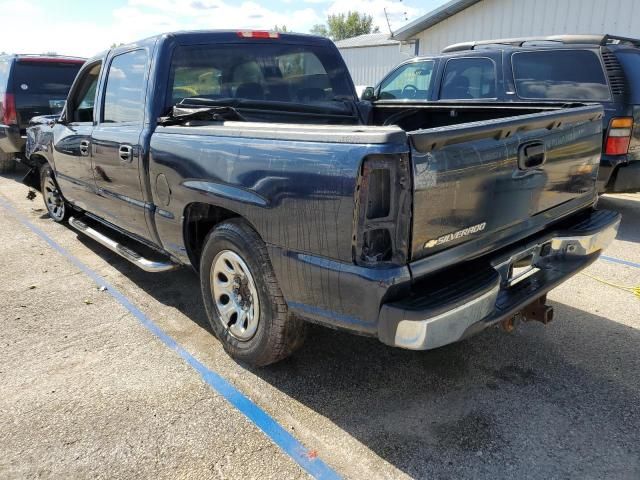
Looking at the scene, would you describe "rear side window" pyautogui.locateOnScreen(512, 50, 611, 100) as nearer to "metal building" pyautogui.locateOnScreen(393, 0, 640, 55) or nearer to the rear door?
"metal building" pyautogui.locateOnScreen(393, 0, 640, 55)

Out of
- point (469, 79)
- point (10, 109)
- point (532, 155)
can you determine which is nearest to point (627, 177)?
point (469, 79)

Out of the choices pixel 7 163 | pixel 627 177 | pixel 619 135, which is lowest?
pixel 7 163

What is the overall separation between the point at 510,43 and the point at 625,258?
373 centimetres

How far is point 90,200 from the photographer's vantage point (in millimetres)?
4863

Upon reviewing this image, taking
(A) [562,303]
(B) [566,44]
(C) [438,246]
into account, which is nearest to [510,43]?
(B) [566,44]

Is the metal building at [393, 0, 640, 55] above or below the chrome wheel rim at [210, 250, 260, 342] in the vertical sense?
above

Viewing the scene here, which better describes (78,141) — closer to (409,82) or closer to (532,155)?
(532,155)

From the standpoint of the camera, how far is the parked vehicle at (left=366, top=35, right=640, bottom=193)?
5816 millimetres

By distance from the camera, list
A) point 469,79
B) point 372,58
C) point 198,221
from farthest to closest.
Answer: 1. point 372,58
2. point 469,79
3. point 198,221

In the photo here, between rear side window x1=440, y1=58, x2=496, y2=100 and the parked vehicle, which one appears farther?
rear side window x1=440, y1=58, x2=496, y2=100

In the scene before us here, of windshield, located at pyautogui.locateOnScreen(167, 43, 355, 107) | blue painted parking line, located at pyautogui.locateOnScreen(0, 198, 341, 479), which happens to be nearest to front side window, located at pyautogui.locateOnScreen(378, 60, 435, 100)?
windshield, located at pyautogui.locateOnScreen(167, 43, 355, 107)

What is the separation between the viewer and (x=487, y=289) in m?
2.40

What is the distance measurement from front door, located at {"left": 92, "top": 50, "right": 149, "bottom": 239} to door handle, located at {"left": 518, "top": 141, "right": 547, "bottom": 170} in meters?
2.47

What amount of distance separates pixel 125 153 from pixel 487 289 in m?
2.74
